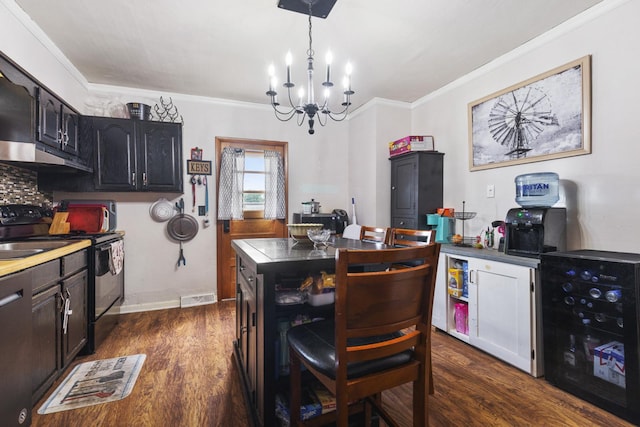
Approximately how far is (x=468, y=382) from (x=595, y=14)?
262 centimetres

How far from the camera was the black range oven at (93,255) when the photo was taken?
7.30 ft

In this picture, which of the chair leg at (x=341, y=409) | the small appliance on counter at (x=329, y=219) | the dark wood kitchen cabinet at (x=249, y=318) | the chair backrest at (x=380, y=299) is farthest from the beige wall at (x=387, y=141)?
the chair leg at (x=341, y=409)

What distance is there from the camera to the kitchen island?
1325 mm

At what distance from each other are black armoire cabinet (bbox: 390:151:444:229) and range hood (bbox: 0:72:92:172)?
10.4 feet

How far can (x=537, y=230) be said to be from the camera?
7.01 feet

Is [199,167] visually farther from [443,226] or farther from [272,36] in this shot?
[443,226]

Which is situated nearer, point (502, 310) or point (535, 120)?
point (502, 310)

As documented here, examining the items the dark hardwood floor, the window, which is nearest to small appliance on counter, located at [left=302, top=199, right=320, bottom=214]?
the window

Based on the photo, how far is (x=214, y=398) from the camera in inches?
71.2

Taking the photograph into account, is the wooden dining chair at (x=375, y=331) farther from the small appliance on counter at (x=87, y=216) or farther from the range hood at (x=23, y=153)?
the small appliance on counter at (x=87, y=216)

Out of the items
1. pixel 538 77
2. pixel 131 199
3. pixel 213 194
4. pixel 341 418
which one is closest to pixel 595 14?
pixel 538 77

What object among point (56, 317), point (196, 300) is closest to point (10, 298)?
point (56, 317)

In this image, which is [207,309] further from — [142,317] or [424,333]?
[424,333]

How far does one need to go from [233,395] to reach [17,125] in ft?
7.10
